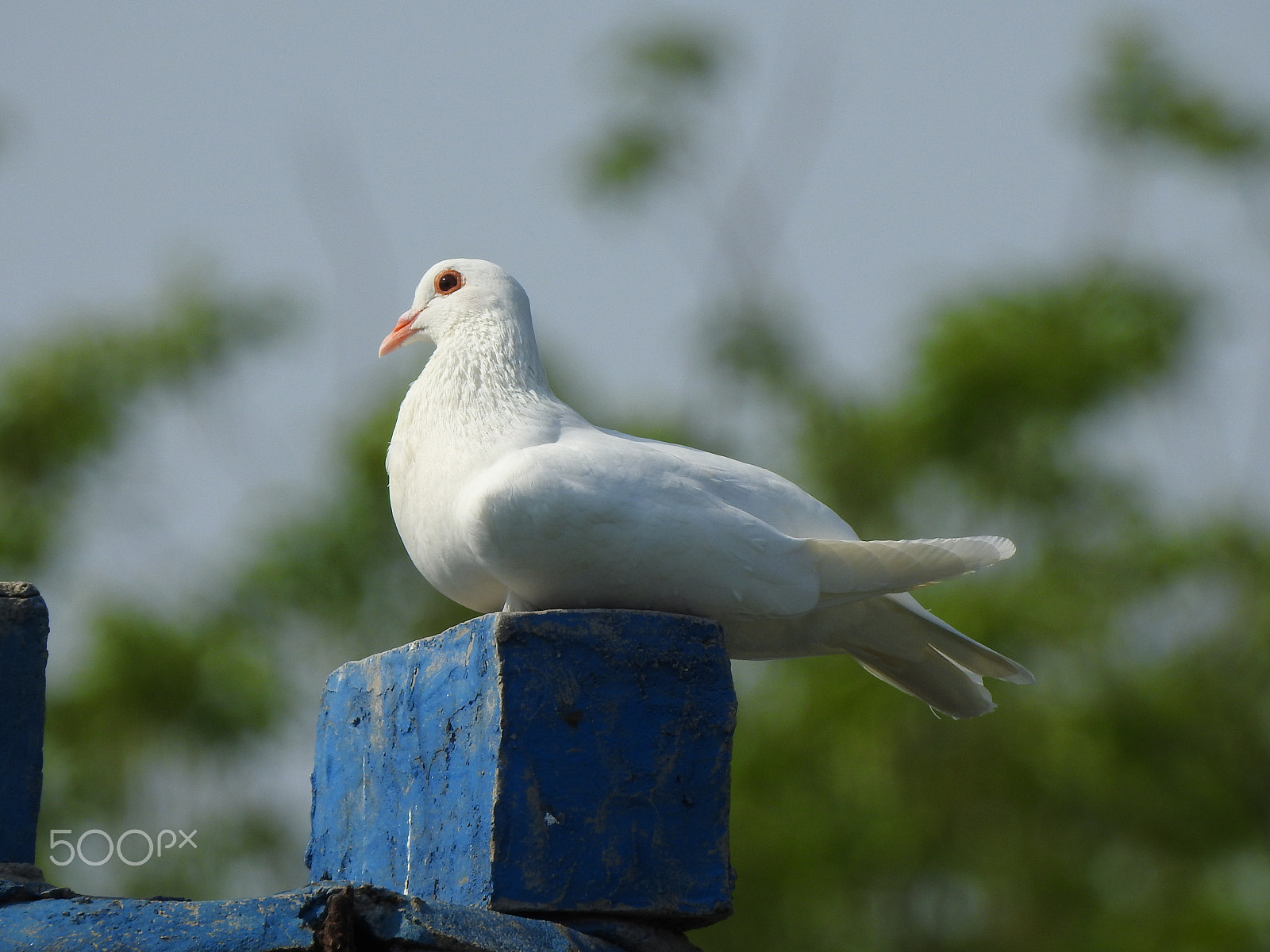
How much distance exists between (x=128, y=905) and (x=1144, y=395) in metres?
14.2

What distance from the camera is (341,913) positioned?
2736 millimetres

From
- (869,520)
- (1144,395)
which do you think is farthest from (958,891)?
(1144,395)

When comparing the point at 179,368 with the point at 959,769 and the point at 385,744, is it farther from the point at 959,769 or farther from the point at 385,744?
the point at 385,744

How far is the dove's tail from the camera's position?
356cm

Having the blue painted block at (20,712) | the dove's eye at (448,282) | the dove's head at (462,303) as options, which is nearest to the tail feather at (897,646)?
the dove's head at (462,303)

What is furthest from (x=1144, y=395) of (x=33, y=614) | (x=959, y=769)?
(x=33, y=614)

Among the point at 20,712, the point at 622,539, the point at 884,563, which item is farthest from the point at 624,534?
the point at 20,712

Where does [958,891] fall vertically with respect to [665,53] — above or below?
below

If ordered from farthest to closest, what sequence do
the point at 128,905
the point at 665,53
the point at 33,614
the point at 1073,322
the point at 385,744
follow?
the point at 665,53 < the point at 1073,322 < the point at 385,744 < the point at 33,614 < the point at 128,905

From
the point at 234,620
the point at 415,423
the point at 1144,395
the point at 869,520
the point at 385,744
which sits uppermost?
the point at 1144,395

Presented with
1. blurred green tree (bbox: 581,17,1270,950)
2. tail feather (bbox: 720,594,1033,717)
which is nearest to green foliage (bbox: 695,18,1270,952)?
blurred green tree (bbox: 581,17,1270,950)

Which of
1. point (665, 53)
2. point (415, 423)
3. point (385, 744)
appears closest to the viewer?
point (385, 744)

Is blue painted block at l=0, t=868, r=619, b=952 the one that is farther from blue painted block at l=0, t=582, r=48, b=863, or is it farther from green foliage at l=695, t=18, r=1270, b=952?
green foliage at l=695, t=18, r=1270, b=952

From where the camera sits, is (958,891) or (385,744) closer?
(385,744)
